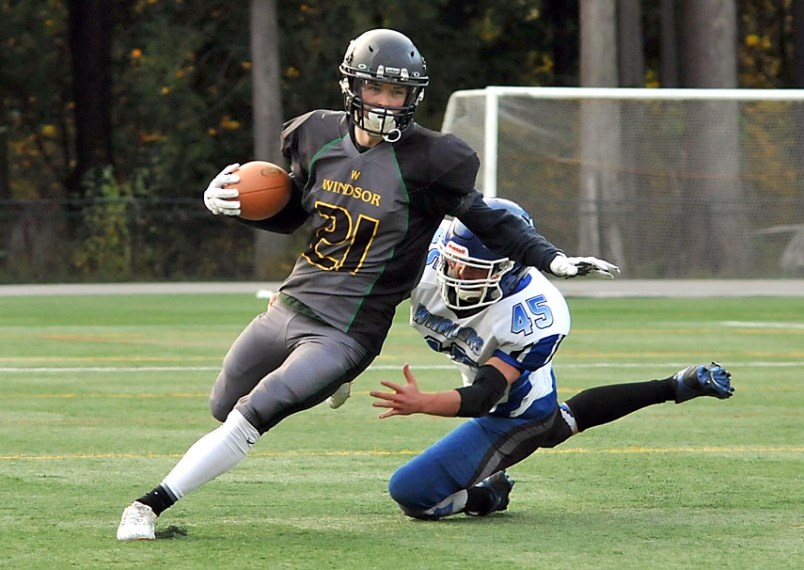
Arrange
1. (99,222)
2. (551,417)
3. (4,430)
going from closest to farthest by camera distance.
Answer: (551,417) < (4,430) < (99,222)

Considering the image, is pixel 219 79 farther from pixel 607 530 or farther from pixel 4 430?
pixel 607 530

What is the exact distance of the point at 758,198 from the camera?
760 inches

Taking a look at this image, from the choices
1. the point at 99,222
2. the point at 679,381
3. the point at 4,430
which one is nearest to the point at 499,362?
the point at 679,381

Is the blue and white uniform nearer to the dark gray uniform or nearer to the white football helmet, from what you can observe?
the white football helmet

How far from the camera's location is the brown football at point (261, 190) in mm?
5617

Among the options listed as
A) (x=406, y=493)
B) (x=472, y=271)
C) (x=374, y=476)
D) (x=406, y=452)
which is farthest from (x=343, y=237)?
(x=406, y=452)

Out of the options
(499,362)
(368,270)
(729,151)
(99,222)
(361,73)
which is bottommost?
(99,222)

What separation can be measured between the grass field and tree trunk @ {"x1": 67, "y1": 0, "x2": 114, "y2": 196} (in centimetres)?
1576

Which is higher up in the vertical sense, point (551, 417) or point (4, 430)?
point (551, 417)

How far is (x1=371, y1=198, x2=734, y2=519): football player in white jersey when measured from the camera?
5.66 metres

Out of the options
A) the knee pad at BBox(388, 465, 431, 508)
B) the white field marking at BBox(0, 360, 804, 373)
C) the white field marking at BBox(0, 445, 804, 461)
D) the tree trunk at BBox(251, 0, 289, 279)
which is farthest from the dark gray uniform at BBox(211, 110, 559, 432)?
the tree trunk at BBox(251, 0, 289, 279)

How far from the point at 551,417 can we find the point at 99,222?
19.1m

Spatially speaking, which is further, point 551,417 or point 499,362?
point 551,417

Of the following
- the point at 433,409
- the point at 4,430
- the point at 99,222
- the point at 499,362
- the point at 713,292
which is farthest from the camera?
the point at 99,222
